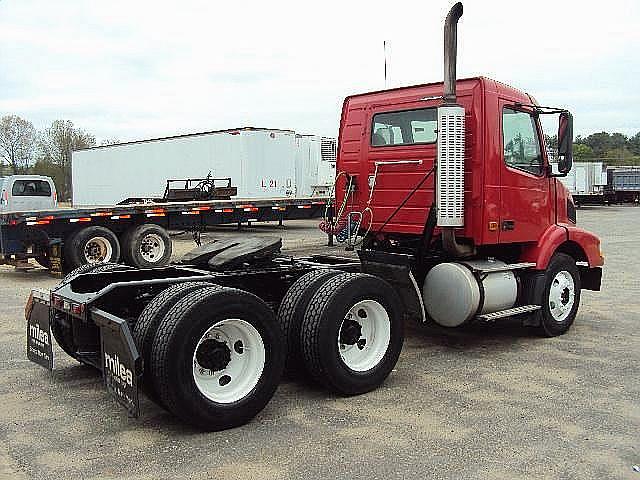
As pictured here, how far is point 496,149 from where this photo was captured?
6.76 meters

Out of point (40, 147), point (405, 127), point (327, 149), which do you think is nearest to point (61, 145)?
point (40, 147)

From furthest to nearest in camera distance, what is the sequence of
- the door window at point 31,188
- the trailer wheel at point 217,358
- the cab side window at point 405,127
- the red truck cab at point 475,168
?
the door window at point 31,188 → the cab side window at point 405,127 → the red truck cab at point 475,168 → the trailer wheel at point 217,358

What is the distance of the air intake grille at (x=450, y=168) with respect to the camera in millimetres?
6379

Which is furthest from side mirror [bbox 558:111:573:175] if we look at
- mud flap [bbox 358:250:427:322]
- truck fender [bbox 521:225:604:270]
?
mud flap [bbox 358:250:427:322]

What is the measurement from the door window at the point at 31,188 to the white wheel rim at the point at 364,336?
539 inches

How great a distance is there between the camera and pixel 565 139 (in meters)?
6.99

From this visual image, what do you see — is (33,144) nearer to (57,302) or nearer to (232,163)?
(232,163)

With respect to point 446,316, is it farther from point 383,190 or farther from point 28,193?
point 28,193

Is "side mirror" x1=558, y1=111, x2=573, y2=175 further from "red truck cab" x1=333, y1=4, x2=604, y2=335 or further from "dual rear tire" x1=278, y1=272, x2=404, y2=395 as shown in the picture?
"dual rear tire" x1=278, y1=272, x2=404, y2=395

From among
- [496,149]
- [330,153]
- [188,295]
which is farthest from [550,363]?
[330,153]

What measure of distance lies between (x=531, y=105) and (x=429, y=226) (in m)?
1.75

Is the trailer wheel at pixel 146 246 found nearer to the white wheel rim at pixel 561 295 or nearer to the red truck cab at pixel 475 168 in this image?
the red truck cab at pixel 475 168

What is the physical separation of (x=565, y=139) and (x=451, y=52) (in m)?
1.57

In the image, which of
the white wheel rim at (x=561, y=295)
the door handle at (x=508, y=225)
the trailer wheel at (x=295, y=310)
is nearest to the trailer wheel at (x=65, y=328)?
the trailer wheel at (x=295, y=310)
